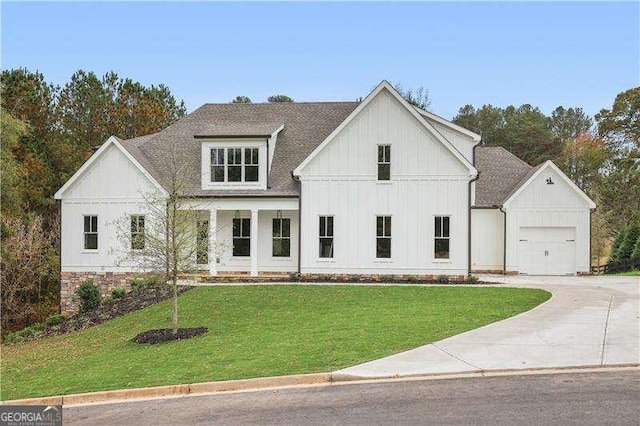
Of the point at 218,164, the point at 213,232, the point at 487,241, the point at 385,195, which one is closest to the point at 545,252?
the point at 487,241

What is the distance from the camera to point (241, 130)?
2633 cm

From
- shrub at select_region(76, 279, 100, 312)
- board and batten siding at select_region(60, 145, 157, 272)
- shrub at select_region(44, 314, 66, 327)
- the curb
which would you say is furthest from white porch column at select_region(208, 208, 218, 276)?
the curb

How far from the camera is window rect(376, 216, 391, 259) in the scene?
2466cm

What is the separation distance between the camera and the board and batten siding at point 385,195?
24.3 m

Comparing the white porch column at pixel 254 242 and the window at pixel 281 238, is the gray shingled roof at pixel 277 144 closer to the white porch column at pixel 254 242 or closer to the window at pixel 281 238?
the white porch column at pixel 254 242

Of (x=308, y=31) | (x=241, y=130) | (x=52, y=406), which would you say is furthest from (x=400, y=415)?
(x=241, y=130)

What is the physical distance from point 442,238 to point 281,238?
6.79 metres

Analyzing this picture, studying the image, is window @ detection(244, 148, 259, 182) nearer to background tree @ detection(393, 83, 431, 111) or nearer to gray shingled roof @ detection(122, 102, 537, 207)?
gray shingled roof @ detection(122, 102, 537, 207)

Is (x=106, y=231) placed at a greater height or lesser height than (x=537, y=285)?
greater

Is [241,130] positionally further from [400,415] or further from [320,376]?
[400,415]

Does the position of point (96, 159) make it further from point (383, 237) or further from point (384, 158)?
point (383, 237)

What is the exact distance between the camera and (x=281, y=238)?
2655 cm

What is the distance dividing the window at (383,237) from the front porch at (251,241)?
3686 mm

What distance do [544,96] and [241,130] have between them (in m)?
49.8
